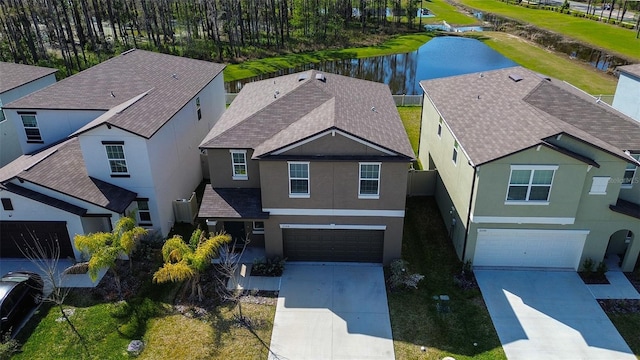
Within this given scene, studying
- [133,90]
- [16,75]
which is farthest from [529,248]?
[16,75]

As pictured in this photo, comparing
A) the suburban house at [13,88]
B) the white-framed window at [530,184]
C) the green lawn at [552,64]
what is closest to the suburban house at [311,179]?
the white-framed window at [530,184]

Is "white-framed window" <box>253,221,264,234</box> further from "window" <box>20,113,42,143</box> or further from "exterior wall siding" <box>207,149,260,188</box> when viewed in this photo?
"window" <box>20,113,42,143</box>

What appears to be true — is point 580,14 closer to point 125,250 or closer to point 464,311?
point 464,311

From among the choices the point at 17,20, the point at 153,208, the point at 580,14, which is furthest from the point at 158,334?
the point at 580,14

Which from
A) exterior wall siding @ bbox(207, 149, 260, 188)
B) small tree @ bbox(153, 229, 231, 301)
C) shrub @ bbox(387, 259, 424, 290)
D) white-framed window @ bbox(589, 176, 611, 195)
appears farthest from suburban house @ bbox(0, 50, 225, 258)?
white-framed window @ bbox(589, 176, 611, 195)

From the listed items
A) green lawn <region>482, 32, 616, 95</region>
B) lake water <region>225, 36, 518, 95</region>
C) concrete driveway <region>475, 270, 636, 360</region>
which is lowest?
concrete driveway <region>475, 270, 636, 360</region>

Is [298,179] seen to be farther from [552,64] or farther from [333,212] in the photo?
[552,64]
